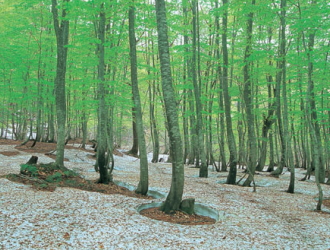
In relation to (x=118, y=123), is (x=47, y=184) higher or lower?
lower

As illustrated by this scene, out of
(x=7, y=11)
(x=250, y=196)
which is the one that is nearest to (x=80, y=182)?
(x=250, y=196)

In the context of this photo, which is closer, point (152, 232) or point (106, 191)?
point (152, 232)

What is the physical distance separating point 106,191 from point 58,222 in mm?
2959

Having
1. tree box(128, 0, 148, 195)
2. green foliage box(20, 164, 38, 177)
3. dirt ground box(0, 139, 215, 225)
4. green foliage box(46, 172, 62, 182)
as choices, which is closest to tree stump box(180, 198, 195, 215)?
dirt ground box(0, 139, 215, 225)

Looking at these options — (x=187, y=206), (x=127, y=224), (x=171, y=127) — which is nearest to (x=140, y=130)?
(x=171, y=127)

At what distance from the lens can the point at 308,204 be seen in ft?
26.9

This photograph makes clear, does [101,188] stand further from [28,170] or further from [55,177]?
[28,170]

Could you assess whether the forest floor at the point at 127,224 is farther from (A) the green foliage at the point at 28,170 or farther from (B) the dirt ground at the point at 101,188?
(A) the green foliage at the point at 28,170

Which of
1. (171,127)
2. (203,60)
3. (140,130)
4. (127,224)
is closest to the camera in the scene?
(127,224)

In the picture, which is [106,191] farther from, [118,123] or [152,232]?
[118,123]

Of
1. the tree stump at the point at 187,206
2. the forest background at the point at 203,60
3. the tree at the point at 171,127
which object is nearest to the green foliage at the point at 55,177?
the forest background at the point at 203,60

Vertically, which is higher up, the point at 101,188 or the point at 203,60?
the point at 203,60

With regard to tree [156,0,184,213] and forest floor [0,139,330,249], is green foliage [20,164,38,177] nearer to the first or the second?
forest floor [0,139,330,249]

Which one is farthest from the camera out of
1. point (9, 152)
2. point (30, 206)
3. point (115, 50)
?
point (9, 152)
